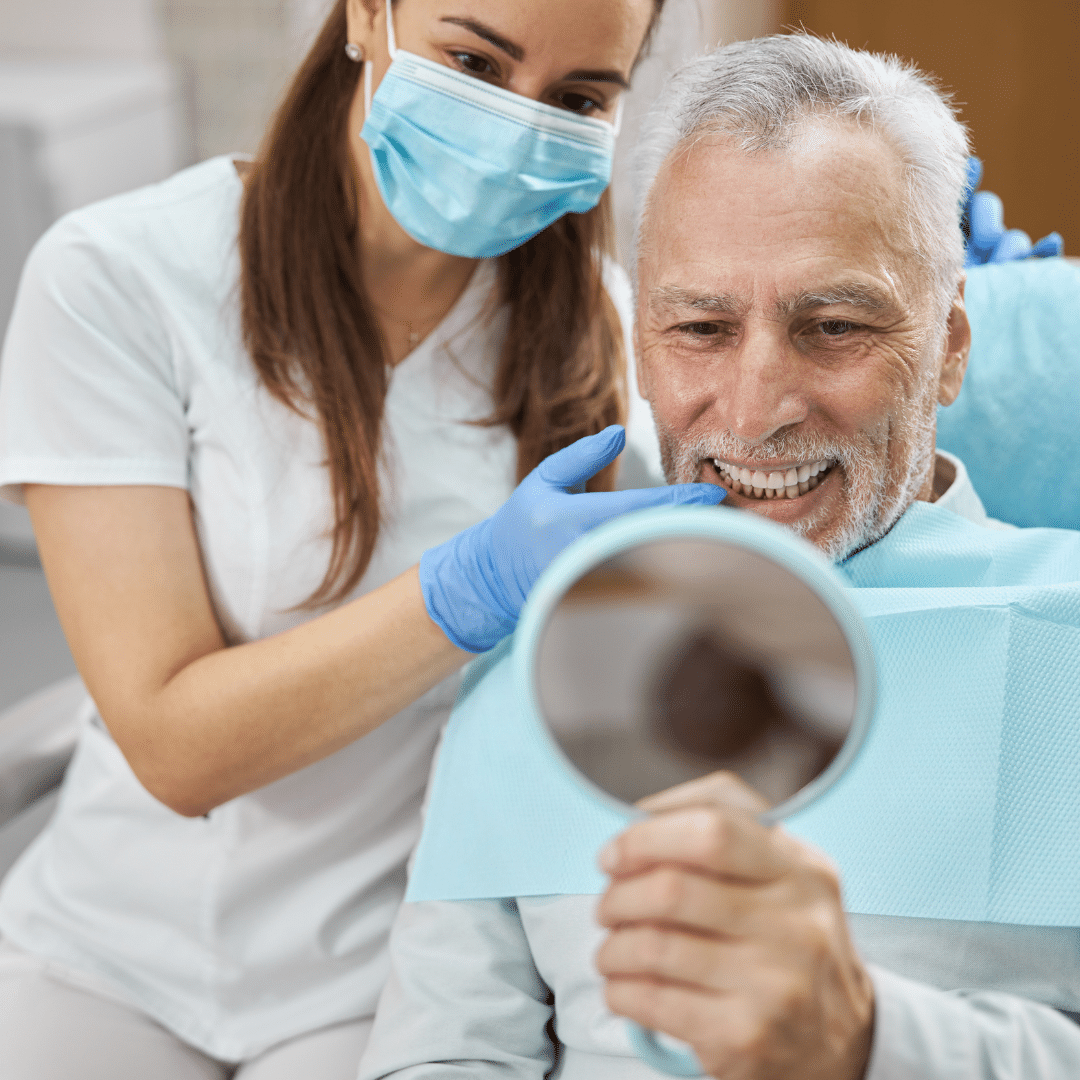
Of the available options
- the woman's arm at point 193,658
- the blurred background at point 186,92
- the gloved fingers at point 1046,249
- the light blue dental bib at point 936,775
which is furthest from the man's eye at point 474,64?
the blurred background at point 186,92

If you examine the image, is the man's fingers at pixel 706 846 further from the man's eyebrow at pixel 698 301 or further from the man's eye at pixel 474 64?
the man's eye at pixel 474 64

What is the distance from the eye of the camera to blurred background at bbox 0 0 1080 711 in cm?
292

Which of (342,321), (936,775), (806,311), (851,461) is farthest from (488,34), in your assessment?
(936,775)

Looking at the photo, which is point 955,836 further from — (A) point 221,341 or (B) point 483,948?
(A) point 221,341

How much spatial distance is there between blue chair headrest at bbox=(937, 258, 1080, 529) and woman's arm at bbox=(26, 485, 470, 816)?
27.7 inches

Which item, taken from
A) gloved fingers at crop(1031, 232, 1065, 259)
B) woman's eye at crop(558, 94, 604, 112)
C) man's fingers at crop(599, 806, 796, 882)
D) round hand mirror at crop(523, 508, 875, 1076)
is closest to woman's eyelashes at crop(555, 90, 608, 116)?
woman's eye at crop(558, 94, 604, 112)

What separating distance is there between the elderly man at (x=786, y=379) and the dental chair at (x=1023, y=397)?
209 millimetres

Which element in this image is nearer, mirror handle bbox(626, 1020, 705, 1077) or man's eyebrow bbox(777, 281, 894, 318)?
mirror handle bbox(626, 1020, 705, 1077)

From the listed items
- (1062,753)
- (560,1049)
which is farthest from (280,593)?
(1062,753)

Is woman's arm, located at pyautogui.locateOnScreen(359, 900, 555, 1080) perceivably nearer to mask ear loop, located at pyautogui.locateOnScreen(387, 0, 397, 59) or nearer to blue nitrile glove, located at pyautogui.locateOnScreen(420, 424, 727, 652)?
blue nitrile glove, located at pyautogui.locateOnScreen(420, 424, 727, 652)

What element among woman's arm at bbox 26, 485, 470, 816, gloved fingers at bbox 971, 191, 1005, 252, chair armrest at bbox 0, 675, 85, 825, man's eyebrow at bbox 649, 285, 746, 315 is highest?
man's eyebrow at bbox 649, 285, 746, 315

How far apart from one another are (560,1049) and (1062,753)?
58 centimetres

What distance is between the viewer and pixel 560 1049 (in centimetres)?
117

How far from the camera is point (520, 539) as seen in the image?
40.9 inches
